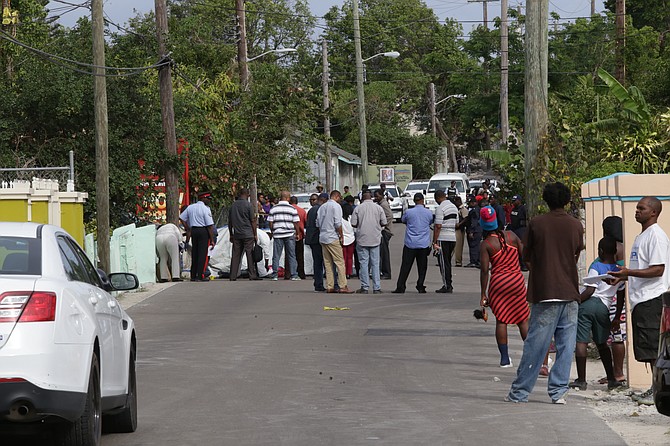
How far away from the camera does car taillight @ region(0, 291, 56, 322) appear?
7.05 metres

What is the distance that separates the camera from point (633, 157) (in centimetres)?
2772

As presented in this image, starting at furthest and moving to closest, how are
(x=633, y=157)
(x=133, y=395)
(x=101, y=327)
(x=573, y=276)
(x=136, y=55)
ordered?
(x=136, y=55)
(x=633, y=157)
(x=573, y=276)
(x=133, y=395)
(x=101, y=327)

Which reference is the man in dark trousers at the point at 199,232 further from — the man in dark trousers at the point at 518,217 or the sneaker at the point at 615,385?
the sneaker at the point at 615,385

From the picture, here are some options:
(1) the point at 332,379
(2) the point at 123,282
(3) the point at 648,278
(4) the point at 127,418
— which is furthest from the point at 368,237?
(4) the point at 127,418

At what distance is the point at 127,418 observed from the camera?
9062 mm

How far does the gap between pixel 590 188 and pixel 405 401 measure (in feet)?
14.5

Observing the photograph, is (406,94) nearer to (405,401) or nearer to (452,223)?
(452,223)

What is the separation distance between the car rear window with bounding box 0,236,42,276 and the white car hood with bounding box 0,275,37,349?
0.18 metres

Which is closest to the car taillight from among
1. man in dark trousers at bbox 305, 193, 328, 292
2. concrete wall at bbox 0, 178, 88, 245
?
concrete wall at bbox 0, 178, 88, 245

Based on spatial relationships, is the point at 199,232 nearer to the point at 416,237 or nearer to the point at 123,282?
the point at 416,237

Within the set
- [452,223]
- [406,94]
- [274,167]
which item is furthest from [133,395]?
[406,94]

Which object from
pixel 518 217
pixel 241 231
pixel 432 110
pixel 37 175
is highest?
pixel 432 110

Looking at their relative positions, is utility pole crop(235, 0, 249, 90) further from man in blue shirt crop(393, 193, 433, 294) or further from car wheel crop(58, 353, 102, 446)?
car wheel crop(58, 353, 102, 446)

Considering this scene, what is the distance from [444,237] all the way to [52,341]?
56.3 feet
